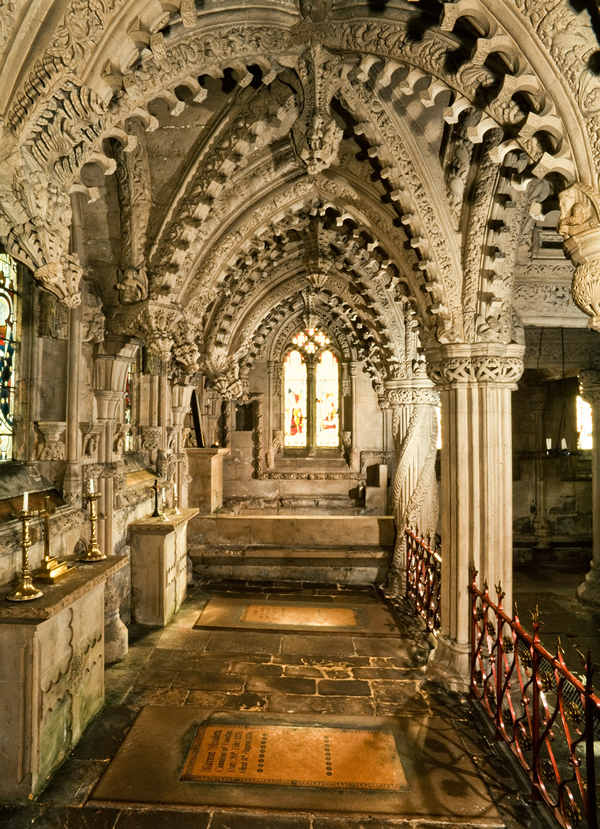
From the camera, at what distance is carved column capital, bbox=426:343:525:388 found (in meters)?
4.91

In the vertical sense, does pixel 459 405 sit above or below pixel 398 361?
below

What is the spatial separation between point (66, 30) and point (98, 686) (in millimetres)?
4545

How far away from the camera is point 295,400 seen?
14.9 metres

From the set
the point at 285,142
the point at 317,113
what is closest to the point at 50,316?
the point at 317,113

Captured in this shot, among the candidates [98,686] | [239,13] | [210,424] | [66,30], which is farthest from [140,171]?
[210,424]

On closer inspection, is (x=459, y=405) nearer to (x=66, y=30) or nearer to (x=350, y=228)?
(x=350, y=228)

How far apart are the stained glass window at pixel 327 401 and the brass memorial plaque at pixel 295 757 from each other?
35.4 ft

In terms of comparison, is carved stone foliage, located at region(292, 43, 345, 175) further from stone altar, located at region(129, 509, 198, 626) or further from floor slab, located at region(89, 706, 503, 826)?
stone altar, located at region(129, 509, 198, 626)

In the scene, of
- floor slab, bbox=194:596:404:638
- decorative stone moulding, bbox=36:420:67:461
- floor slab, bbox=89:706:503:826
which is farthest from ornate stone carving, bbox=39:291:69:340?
floor slab, bbox=194:596:404:638

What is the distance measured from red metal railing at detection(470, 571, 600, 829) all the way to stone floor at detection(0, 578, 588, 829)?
0.58 ft

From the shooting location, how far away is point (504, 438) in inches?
195

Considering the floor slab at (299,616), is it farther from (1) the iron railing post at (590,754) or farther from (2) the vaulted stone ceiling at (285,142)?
(1) the iron railing post at (590,754)

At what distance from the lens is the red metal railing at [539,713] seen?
9.44ft


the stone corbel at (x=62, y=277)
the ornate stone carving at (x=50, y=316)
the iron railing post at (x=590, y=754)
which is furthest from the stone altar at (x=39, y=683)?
the iron railing post at (x=590, y=754)
